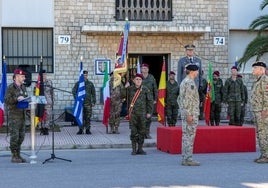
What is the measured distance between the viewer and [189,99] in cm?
1166

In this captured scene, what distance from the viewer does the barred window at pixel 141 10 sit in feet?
76.6

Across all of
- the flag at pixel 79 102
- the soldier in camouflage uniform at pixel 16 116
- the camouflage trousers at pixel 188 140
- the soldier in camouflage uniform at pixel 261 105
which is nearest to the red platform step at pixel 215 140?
the soldier in camouflage uniform at pixel 261 105

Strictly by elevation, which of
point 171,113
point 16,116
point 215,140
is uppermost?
point 16,116

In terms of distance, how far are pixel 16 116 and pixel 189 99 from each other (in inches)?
152

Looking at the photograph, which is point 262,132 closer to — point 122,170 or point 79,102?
point 122,170

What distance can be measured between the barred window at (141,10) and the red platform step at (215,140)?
996cm

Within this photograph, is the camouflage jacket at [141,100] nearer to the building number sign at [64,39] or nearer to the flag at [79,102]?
the flag at [79,102]

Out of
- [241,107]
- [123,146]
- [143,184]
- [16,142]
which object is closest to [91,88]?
[123,146]

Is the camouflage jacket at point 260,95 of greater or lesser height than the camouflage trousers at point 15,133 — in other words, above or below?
above

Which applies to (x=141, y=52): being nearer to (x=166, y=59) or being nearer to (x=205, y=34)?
(x=166, y=59)

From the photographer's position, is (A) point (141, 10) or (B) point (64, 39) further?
(A) point (141, 10)

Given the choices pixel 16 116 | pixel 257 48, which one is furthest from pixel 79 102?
pixel 257 48

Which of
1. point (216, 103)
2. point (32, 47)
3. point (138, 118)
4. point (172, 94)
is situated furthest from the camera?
point (32, 47)

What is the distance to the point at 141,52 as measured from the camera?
2347 cm
